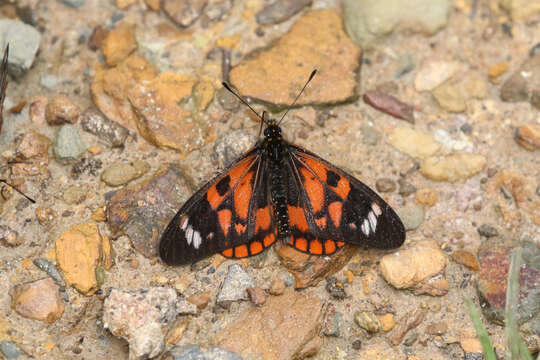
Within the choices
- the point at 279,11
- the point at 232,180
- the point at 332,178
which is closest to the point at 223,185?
the point at 232,180

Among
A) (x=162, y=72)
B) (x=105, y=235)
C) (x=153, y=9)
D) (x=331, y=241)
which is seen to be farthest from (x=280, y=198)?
(x=153, y=9)

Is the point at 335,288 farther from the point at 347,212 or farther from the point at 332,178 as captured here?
the point at 332,178

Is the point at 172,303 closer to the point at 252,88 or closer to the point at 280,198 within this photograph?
the point at 280,198

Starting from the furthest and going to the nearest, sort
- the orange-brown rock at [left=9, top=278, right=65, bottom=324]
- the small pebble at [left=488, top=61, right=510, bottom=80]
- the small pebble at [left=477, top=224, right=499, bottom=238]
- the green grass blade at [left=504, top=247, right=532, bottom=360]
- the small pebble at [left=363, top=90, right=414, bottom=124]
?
the small pebble at [left=488, top=61, right=510, bottom=80], the small pebble at [left=363, top=90, right=414, bottom=124], the small pebble at [left=477, top=224, right=499, bottom=238], the orange-brown rock at [left=9, top=278, right=65, bottom=324], the green grass blade at [left=504, top=247, right=532, bottom=360]

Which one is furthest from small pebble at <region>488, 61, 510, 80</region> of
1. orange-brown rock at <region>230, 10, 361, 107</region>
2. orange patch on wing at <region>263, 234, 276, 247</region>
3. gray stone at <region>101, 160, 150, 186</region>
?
gray stone at <region>101, 160, 150, 186</region>

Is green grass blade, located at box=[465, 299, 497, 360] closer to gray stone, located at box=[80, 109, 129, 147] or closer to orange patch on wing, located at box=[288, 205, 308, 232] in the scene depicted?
orange patch on wing, located at box=[288, 205, 308, 232]

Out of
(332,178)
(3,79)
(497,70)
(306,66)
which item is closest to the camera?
(332,178)
